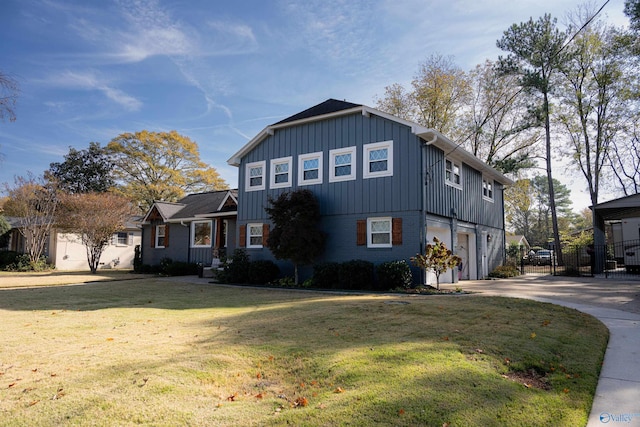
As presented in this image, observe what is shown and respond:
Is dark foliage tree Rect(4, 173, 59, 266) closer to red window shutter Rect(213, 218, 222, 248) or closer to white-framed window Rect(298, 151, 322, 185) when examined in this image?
red window shutter Rect(213, 218, 222, 248)

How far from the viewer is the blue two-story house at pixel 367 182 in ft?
45.6

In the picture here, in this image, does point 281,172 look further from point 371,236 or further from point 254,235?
point 371,236

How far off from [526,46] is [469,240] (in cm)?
1445

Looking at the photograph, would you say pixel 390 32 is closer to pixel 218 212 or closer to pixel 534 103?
pixel 218 212

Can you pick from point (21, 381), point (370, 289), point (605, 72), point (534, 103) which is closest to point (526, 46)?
point (534, 103)

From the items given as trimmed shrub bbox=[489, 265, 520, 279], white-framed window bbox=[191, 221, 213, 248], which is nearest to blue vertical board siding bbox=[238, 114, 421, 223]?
white-framed window bbox=[191, 221, 213, 248]

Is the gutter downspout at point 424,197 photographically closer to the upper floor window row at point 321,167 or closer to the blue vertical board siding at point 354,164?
the blue vertical board siding at point 354,164

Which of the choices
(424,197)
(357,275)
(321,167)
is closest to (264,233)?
(321,167)

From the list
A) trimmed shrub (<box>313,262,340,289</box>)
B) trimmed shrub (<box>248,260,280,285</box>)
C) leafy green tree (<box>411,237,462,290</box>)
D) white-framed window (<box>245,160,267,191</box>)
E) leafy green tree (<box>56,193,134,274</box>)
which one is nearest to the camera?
leafy green tree (<box>411,237,462,290</box>)

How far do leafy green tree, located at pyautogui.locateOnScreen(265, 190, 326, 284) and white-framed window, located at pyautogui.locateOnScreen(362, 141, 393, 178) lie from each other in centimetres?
240

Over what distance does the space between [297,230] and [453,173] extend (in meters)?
7.26

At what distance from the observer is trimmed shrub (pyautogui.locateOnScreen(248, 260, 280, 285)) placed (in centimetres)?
1594

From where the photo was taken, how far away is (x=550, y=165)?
26.6 metres

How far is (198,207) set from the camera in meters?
23.6
